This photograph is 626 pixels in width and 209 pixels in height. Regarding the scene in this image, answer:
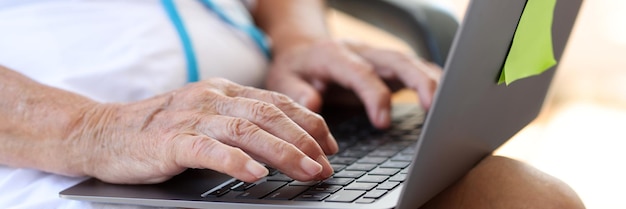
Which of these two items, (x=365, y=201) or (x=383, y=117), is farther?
(x=383, y=117)

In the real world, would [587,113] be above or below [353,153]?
below

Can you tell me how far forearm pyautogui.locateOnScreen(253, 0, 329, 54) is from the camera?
1.20 m

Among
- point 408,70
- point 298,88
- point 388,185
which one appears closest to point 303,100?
point 298,88

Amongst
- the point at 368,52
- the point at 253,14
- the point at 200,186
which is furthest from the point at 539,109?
the point at 253,14

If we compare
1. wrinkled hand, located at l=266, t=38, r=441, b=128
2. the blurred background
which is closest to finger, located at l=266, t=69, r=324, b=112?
wrinkled hand, located at l=266, t=38, r=441, b=128

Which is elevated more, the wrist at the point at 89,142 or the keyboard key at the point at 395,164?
the wrist at the point at 89,142

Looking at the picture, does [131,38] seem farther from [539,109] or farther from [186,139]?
[539,109]

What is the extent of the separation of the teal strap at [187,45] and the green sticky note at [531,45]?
1.28ft

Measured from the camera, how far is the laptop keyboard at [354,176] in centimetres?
69

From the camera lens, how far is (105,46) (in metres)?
0.93

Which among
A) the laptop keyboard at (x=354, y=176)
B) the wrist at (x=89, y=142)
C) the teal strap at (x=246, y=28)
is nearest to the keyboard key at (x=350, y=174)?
the laptop keyboard at (x=354, y=176)

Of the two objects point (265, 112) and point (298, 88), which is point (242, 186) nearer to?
point (265, 112)

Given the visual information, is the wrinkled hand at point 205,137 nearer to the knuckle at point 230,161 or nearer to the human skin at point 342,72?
the knuckle at point 230,161

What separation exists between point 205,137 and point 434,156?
19cm
